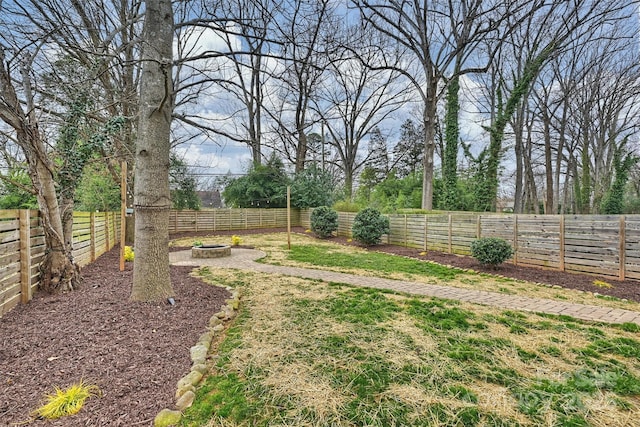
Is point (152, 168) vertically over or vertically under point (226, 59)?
under

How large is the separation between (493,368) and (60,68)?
7.08 meters

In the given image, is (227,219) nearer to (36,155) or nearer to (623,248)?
(36,155)

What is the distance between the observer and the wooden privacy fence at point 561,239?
5.40 m

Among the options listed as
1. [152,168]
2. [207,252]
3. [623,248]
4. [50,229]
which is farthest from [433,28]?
[50,229]

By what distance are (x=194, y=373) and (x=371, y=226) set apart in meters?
8.77

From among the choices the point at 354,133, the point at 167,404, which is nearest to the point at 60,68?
the point at 167,404

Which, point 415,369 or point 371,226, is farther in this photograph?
point 371,226

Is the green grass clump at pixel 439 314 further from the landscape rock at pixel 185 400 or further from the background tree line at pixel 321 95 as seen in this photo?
the background tree line at pixel 321 95

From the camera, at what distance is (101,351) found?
2.49m

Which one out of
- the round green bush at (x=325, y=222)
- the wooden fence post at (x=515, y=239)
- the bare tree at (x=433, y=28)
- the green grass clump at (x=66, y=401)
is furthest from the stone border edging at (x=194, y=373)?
the bare tree at (x=433, y=28)

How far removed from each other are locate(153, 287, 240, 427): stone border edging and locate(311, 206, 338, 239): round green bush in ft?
32.0

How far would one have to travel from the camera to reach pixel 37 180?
371cm

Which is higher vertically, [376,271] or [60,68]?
[60,68]

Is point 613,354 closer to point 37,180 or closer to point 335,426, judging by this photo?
point 335,426
